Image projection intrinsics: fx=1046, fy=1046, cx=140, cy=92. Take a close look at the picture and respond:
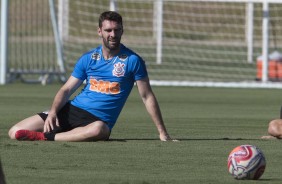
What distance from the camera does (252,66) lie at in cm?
3484

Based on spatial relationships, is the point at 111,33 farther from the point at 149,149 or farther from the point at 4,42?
the point at 4,42

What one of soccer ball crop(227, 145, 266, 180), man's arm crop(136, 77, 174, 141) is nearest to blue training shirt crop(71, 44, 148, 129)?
man's arm crop(136, 77, 174, 141)

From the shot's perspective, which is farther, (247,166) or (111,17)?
(111,17)

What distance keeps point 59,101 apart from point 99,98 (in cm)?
50

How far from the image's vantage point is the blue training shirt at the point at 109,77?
12922mm

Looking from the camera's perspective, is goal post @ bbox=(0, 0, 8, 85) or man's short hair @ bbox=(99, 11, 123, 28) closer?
man's short hair @ bbox=(99, 11, 123, 28)

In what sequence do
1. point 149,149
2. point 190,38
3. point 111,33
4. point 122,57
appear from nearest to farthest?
point 149,149 < point 111,33 < point 122,57 < point 190,38

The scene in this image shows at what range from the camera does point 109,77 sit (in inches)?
511

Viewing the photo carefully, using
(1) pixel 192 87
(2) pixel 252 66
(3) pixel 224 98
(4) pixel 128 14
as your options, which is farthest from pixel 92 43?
(3) pixel 224 98

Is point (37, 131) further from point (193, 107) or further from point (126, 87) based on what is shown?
point (193, 107)

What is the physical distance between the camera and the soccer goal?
94.3ft

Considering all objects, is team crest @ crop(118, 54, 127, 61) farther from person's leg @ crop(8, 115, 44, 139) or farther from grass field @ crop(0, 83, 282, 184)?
person's leg @ crop(8, 115, 44, 139)

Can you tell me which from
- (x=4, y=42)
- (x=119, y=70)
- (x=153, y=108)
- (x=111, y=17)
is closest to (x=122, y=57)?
(x=119, y=70)

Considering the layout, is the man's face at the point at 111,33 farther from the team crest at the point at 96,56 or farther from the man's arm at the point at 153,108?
the man's arm at the point at 153,108
